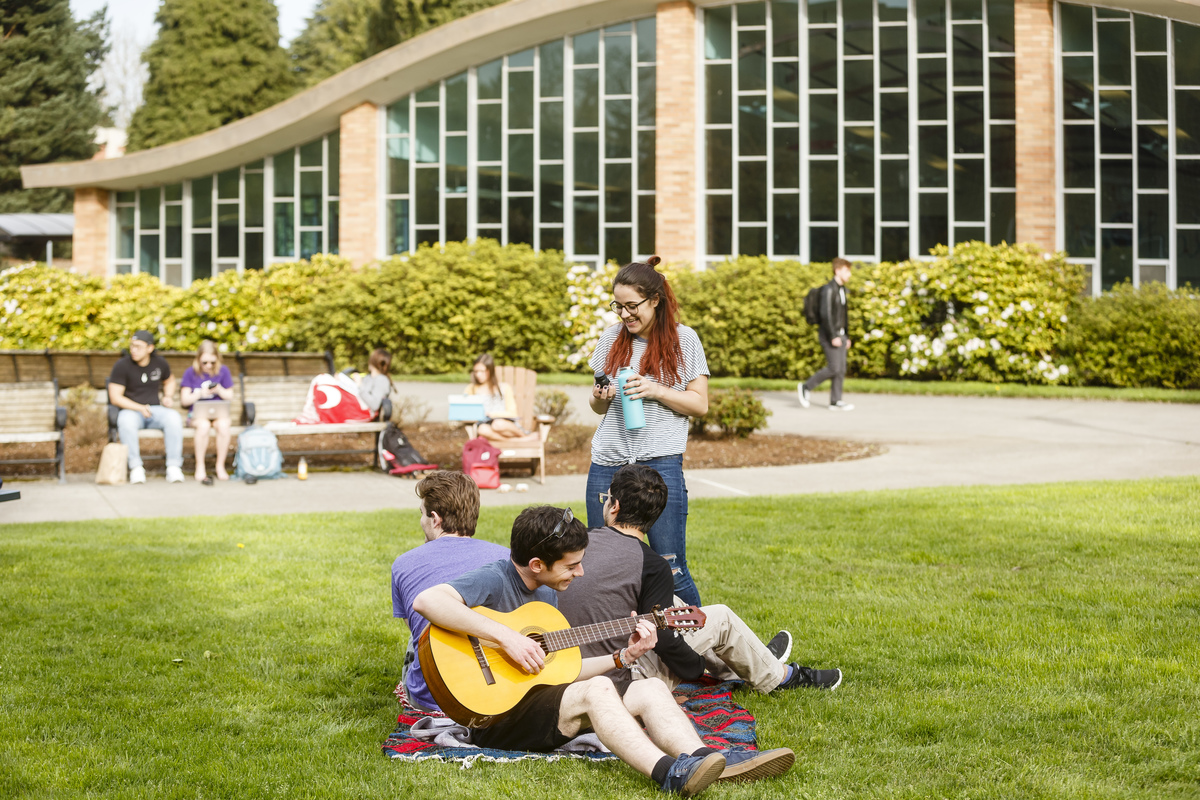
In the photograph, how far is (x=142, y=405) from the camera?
1087cm

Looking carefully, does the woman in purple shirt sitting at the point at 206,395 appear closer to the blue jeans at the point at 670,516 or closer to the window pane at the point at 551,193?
the blue jeans at the point at 670,516

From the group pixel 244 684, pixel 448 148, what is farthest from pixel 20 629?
pixel 448 148

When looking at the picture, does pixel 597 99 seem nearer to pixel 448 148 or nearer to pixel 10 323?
pixel 448 148

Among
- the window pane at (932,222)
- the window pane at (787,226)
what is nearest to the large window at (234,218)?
the window pane at (787,226)

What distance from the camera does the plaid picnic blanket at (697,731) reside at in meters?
3.81

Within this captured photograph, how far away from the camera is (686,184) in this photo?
2341 cm

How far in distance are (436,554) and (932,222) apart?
2047 cm

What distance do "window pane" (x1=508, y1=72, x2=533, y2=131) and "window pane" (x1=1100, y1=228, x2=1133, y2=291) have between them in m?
11.8

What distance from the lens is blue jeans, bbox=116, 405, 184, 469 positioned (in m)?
10.5

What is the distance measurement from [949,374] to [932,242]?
3.58 m

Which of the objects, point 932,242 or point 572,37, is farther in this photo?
point 572,37

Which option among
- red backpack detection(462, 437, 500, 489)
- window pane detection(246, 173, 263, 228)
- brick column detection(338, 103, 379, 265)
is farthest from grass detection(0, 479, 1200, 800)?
window pane detection(246, 173, 263, 228)

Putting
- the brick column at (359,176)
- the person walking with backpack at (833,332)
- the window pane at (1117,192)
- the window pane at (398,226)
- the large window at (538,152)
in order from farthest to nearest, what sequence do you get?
the window pane at (398,226) < the brick column at (359,176) < the large window at (538,152) < the window pane at (1117,192) < the person walking with backpack at (833,332)

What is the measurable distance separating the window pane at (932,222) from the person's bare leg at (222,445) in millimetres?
15875
